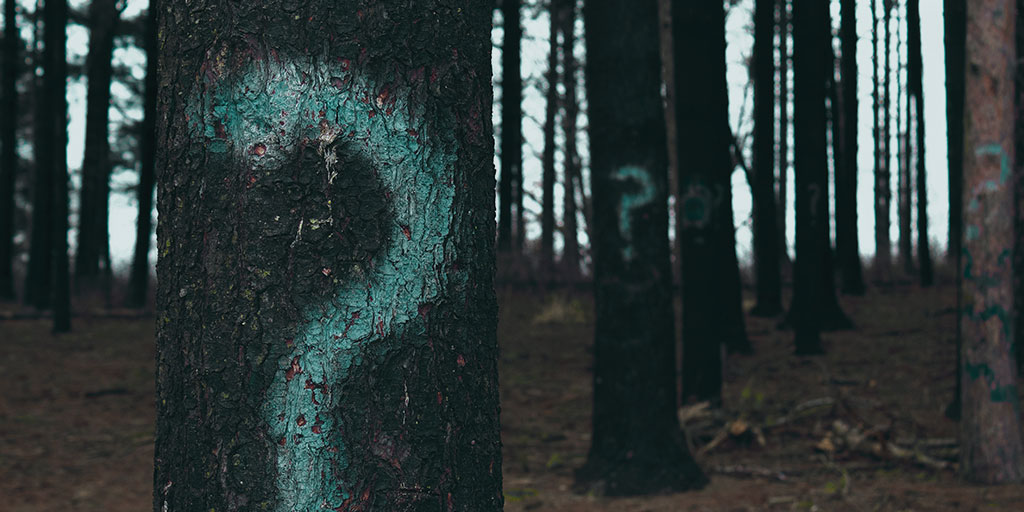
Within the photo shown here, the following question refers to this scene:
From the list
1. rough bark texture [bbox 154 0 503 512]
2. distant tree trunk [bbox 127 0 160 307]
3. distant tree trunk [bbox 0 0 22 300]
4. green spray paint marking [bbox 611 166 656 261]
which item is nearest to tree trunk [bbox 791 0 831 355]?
green spray paint marking [bbox 611 166 656 261]

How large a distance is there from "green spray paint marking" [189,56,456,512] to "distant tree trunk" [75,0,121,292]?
16.8 metres

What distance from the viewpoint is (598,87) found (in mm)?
5168

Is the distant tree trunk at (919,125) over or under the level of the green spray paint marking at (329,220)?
over

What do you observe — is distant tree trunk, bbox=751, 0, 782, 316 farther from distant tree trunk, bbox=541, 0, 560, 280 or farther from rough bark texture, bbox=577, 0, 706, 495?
distant tree trunk, bbox=541, 0, 560, 280

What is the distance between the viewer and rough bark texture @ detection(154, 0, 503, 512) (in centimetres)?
148

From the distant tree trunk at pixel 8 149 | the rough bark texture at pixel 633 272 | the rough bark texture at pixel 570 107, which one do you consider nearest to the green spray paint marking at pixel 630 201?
the rough bark texture at pixel 633 272

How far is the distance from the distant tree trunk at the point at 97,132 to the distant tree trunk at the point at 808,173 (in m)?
13.0

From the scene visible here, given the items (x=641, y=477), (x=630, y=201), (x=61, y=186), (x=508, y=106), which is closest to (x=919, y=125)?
(x=508, y=106)

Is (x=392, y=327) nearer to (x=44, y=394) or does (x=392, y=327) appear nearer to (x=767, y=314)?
(x=44, y=394)

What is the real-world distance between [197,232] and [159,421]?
1.22ft

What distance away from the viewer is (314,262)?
148 centimetres

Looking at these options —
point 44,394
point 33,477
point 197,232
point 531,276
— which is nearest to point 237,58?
point 197,232

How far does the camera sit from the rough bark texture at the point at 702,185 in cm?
635

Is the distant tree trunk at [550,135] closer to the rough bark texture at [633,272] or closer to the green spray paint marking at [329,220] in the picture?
the rough bark texture at [633,272]
